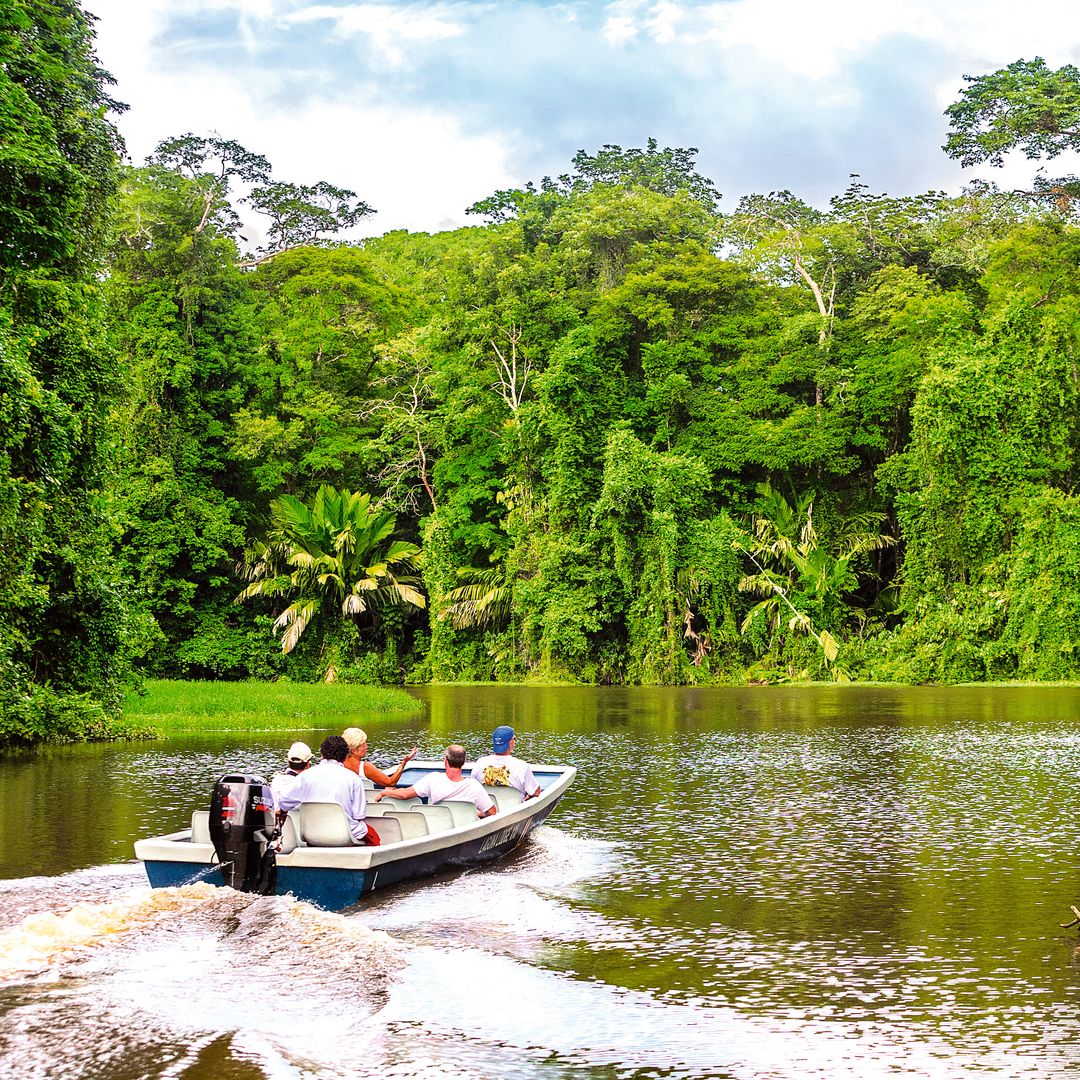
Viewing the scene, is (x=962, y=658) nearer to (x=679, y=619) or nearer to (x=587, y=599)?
(x=679, y=619)

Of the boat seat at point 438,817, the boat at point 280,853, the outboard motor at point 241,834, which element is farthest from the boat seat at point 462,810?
the outboard motor at point 241,834

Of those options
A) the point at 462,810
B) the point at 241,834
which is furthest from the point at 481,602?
the point at 241,834

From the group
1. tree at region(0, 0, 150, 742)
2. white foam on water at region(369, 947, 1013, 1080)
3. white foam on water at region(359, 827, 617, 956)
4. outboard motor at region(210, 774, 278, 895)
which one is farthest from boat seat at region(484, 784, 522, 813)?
tree at region(0, 0, 150, 742)

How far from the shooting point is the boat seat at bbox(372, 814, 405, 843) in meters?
10.9

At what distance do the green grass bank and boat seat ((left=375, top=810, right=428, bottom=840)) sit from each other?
40.6ft

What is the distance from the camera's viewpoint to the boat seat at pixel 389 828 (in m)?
10.9

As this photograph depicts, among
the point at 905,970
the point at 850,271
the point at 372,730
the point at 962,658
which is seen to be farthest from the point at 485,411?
the point at 905,970

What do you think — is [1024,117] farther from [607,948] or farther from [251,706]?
[607,948]

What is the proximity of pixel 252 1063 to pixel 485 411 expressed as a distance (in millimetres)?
41312

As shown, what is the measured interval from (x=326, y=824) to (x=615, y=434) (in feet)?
113

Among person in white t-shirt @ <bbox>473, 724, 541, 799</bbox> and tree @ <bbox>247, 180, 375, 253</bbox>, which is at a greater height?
tree @ <bbox>247, 180, 375, 253</bbox>

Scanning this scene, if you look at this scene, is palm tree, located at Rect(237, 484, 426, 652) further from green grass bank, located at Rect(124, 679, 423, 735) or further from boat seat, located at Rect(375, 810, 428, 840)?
boat seat, located at Rect(375, 810, 428, 840)

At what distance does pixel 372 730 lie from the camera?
2369 centimetres

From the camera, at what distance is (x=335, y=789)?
33.6ft
